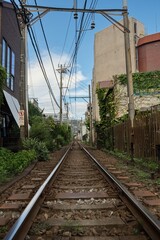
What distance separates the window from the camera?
18.9 metres

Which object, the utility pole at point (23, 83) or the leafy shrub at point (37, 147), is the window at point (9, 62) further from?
the leafy shrub at point (37, 147)

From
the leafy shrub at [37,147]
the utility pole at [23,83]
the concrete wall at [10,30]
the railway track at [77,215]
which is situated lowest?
the railway track at [77,215]

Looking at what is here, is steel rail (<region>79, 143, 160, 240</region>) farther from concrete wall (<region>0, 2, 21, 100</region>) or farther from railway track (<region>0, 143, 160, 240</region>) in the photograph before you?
concrete wall (<region>0, 2, 21, 100</region>)

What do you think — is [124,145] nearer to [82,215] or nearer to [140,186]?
[140,186]

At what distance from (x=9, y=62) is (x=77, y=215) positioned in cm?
1714

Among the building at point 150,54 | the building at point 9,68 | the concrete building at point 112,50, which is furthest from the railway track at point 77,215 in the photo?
the concrete building at point 112,50

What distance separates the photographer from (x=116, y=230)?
4.17 metres

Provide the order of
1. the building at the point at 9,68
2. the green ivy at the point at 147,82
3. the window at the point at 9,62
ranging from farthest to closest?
1. the green ivy at the point at 147,82
2. the window at the point at 9,62
3. the building at the point at 9,68

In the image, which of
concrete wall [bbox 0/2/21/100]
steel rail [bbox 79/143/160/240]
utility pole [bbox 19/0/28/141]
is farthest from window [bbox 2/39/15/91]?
steel rail [bbox 79/143/160/240]

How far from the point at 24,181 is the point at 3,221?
4.22m

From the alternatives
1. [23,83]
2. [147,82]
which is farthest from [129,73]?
[147,82]

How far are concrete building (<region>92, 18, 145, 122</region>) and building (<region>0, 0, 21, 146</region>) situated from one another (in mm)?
18587

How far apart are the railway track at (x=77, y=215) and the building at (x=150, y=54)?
33.0 meters

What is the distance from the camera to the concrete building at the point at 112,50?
40125 millimetres
